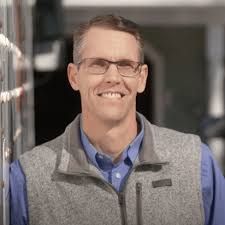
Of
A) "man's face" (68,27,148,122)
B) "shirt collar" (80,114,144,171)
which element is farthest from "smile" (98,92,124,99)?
"shirt collar" (80,114,144,171)

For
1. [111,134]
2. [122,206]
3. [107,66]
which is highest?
[107,66]

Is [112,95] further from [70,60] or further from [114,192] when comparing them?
[70,60]

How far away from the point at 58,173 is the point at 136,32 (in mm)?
243

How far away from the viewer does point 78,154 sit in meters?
1.01

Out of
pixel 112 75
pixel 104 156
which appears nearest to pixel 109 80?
pixel 112 75

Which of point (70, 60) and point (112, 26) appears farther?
point (70, 60)

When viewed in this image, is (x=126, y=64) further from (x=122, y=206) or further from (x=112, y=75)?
(x=122, y=206)

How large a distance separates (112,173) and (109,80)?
15 cm

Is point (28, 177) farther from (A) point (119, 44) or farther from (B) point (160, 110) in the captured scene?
(B) point (160, 110)

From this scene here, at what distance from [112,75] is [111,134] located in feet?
0.32

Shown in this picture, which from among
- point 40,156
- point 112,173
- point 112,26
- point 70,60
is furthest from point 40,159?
point 70,60

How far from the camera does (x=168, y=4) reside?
3512 mm

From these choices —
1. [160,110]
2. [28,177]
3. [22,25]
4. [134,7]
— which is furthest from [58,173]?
[160,110]

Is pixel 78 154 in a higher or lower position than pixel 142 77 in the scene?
lower
